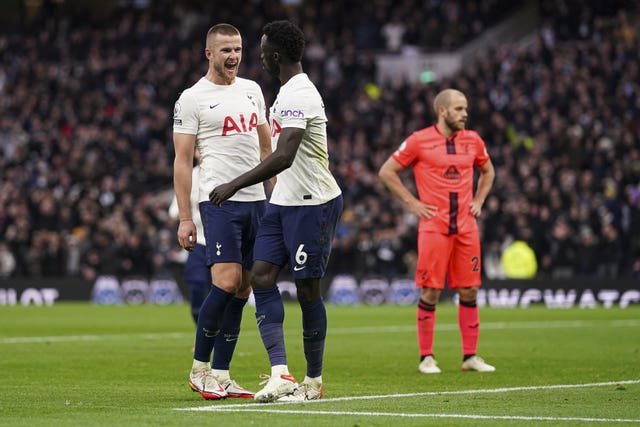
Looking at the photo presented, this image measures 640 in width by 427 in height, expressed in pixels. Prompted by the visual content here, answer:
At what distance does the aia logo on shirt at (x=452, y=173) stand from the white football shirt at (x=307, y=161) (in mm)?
3788

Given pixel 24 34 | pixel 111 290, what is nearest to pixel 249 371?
pixel 111 290

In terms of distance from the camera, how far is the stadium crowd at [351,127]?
100 feet

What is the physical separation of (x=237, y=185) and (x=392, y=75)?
33227 millimetres

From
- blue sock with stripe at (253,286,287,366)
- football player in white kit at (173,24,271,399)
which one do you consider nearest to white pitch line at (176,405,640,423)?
blue sock with stripe at (253,286,287,366)

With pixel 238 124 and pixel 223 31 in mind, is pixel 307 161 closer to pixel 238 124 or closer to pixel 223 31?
pixel 238 124

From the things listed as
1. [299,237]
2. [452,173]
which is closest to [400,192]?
[452,173]

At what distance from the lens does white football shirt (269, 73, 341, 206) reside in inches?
367

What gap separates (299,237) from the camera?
9359mm

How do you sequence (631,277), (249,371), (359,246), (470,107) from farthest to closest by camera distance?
1. (470,107)
2. (359,246)
3. (631,277)
4. (249,371)

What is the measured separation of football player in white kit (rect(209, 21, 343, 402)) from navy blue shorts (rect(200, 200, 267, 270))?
25 centimetres

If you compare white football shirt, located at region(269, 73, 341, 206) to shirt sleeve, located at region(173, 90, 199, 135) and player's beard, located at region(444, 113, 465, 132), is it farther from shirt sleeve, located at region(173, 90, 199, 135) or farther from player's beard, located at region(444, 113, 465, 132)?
player's beard, located at region(444, 113, 465, 132)

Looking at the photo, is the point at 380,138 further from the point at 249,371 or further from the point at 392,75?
the point at 249,371

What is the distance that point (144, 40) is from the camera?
143 feet

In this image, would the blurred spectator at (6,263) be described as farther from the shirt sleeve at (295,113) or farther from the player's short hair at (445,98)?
the shirt sleeve at (295,113)
